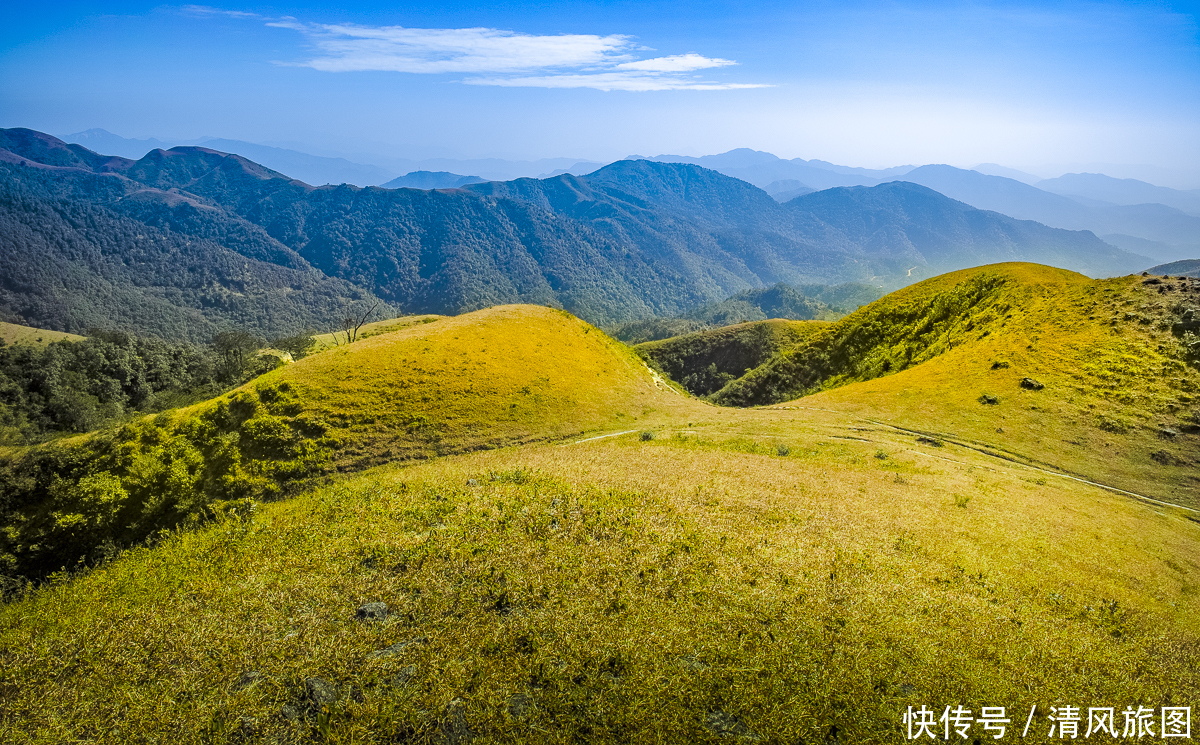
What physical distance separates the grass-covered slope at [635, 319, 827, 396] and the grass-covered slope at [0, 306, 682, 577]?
40159mm

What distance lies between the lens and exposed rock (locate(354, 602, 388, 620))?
1105cm

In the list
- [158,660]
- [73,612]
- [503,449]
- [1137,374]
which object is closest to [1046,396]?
[1137,374]

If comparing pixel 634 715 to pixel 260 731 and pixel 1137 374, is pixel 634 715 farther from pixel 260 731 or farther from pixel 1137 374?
pixel 1137 374

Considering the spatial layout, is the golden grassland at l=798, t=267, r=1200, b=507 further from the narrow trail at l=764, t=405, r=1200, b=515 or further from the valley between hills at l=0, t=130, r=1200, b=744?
the narrow trail at l=764, t=405, r=1200, b=515

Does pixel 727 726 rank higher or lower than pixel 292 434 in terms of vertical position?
lower

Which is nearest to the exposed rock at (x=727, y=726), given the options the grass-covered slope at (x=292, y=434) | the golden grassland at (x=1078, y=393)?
the grass-covered slope at (x=292, y=434)

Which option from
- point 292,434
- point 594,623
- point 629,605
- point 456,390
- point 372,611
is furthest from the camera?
point 456,390

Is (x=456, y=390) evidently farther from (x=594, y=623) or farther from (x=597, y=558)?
(x=594, y=623)

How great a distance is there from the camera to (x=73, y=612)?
11188mm

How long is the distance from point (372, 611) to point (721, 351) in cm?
7263

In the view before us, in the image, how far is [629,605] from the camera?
11367 mm

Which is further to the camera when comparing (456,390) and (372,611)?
(456,390)

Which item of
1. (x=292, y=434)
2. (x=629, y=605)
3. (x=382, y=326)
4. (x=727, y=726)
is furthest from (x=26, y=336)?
(x=727, y=726)

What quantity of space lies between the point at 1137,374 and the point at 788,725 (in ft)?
106
